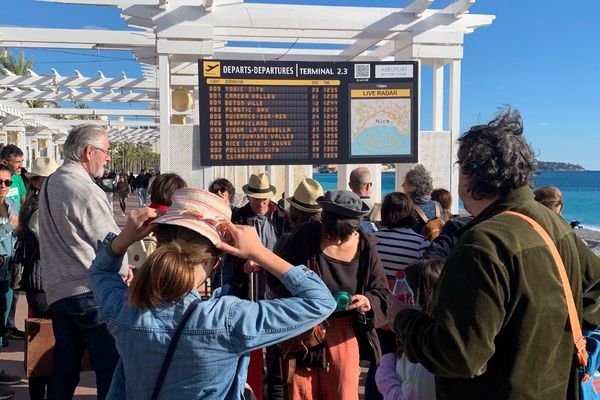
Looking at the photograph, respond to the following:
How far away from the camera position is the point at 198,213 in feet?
5.82

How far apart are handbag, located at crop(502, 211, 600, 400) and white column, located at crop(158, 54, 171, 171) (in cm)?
580

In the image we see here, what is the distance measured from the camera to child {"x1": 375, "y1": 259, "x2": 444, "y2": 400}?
238 cm

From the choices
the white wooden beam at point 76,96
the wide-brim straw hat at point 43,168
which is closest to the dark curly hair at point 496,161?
the wide-brim straw hat at point 43,168

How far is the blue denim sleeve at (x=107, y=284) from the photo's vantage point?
1822 millimetres

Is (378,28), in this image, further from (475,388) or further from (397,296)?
(475,388)

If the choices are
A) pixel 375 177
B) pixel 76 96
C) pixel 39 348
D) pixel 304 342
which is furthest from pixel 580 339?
pixel 76 96

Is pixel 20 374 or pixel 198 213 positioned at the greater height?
pixel 198 213

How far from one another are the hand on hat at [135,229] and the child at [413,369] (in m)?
1.23

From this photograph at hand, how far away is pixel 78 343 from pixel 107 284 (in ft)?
4.96

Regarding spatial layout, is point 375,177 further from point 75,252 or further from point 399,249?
point 75,252

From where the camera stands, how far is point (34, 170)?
4852 mm

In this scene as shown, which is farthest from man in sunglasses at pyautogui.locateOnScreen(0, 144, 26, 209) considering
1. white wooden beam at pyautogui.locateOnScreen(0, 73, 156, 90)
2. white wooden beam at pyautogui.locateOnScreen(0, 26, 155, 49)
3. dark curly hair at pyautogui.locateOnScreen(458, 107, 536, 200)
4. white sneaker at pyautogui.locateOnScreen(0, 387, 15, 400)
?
white wooden beam at pyautogui.locateOnScreen(0, 73, 156, 90)

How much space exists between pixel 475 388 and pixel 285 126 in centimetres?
571

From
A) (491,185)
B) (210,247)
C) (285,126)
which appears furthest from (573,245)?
(285,126)
